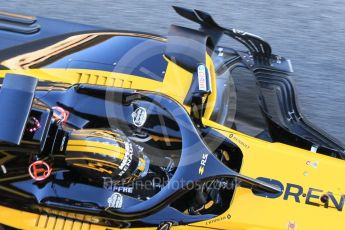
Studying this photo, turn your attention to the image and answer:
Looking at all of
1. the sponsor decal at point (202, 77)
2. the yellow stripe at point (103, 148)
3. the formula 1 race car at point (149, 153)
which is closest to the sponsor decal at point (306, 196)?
the formula 1 race car at point (149, 153)

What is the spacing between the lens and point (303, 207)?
3.27m

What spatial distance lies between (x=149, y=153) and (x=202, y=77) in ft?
1.64

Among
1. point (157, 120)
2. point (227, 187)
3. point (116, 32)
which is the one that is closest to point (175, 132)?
point (157, 120)

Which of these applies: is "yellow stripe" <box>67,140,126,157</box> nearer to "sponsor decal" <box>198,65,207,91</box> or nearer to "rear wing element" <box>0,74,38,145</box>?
"rear wing element" <box>0,74,38,145</box>

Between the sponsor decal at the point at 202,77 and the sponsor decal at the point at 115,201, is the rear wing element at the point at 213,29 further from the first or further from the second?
the sponsor decal at the point at 115,201

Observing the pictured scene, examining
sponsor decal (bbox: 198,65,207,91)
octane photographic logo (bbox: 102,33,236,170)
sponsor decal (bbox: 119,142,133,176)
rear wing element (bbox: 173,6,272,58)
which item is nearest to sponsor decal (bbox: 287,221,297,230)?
octane photographic logo (bbox: 102,33,236,170)

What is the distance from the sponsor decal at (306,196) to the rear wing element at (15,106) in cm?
131

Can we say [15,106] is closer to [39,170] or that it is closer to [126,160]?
[39,170]

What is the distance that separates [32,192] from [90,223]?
36 cm

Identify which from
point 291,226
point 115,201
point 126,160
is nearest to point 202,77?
point 126,160

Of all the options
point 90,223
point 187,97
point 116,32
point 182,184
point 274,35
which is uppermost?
point 274,35

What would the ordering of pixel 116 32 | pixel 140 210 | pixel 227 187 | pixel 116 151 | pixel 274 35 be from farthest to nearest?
1. pixel 274 35
2. pixel 116 32
3. pixel 227 187
4. pixel 140 210
5. pixel 116 151

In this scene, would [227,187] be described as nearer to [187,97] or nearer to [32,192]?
[187,97]

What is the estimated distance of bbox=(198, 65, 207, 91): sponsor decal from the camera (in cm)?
320
